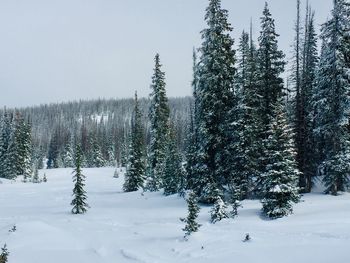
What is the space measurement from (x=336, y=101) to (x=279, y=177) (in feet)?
27.9

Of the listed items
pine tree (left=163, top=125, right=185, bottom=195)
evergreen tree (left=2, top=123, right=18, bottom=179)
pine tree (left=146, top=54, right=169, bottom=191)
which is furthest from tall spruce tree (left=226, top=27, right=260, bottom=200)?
evergreen tree (left=2, top=123, right=18, bottom=179)

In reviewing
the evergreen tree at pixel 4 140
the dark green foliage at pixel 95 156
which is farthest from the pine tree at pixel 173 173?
the dark green foliage at pixel 95 156

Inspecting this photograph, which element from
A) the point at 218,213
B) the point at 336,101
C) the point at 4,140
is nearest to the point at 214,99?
the point at 336,101

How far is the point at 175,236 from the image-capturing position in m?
19.0

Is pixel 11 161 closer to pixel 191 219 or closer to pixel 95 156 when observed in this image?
pixel 95 156

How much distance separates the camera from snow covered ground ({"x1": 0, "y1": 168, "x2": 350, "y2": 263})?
570 inches

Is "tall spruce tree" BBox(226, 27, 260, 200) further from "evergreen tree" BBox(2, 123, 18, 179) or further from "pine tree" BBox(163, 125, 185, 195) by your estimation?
"evergreen tree" BBox(2, 123, 18, 179)

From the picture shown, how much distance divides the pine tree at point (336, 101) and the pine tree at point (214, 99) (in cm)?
639

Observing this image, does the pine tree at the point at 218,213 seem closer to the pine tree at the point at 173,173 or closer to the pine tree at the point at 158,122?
the pine tree at the point at 173,173

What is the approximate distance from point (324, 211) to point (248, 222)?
13.4 ft

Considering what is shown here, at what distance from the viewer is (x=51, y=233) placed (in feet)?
68.9

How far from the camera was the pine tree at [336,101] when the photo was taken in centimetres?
2608

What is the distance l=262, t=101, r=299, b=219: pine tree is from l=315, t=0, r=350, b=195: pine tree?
15.8 ft

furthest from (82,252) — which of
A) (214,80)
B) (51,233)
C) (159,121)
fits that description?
(159,121)
